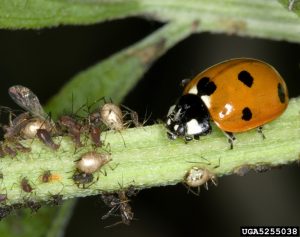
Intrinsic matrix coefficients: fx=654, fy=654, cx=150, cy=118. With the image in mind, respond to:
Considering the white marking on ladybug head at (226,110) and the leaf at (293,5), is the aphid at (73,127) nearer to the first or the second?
the white marking on ladybug head at (226,110)

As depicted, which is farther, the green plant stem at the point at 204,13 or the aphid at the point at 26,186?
the green plant stem at the point at 204,13

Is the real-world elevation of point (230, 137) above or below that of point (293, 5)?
below

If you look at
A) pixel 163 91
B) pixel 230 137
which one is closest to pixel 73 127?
pixel 230 137

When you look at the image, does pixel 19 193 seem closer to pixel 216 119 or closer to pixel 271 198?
pixel 216 119

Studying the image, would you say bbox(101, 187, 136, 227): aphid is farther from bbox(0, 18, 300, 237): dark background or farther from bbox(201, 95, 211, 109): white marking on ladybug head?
bbox(0, 18, 300, 237): dark background

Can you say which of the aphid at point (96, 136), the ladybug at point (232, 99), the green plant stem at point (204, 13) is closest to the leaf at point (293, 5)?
the green plant stem at point (204, 13)

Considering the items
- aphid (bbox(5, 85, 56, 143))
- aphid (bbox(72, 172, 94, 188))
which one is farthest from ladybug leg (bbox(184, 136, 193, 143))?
aphid (bbox(5, 85, 56, 143))

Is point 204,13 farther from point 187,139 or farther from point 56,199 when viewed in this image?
point 56,199
